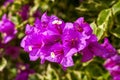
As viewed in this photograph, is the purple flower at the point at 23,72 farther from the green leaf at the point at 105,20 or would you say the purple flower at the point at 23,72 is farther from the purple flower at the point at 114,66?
the green leaf at the point at 105,20

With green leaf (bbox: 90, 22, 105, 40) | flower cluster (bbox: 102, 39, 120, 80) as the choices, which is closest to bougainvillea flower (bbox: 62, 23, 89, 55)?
green leaf (bbox: 90, 22, 105, 40)

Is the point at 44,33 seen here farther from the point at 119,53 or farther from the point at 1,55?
the point at 1,55

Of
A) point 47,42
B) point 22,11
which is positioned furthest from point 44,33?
point 22,11

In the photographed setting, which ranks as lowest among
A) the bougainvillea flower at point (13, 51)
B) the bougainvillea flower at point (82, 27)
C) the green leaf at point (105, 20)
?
the bougainvillea flower at point (13, 51)

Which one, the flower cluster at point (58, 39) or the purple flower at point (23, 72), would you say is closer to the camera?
the flower cluster at point (58, 39)

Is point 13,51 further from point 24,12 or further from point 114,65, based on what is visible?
point 114,65

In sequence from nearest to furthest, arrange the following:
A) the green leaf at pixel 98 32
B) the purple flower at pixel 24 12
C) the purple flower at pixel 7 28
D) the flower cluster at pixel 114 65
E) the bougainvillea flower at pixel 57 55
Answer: the bougainvillea flower at pixel 57 55 → the green leaf at pixel 98 32 → the flower cluster at pixel 114 65 → the purple flower at pixel 7 28 → the purple flower at pixel 24 12

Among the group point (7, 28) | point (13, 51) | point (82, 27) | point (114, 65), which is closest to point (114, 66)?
point (114, 65)

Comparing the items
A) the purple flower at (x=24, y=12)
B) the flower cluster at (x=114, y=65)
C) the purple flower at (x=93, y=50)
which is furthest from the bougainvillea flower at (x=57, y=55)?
the purple flower at (x=24, y=12)

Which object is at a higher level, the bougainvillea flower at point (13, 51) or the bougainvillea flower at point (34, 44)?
the bougainvillea flower at point (34, 44)
